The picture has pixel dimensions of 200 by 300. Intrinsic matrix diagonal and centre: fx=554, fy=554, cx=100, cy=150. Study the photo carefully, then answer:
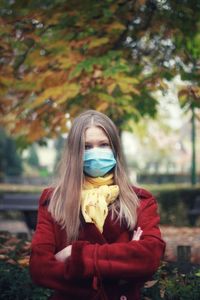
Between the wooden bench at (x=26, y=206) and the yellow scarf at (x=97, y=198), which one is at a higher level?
the yellow scarf at (x=97, y=198)

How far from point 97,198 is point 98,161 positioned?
0.65ft

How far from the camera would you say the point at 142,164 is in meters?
77.7

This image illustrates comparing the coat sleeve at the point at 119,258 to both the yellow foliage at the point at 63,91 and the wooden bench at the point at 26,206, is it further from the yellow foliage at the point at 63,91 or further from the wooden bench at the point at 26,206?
the wooden bench at the point at 26,206

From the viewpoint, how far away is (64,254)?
2824mm

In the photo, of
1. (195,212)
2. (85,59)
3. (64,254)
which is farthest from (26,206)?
(64,254)

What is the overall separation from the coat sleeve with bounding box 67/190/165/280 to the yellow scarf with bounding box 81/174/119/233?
16 centimetres

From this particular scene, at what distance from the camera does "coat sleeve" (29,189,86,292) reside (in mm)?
2781

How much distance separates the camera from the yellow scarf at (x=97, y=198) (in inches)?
113

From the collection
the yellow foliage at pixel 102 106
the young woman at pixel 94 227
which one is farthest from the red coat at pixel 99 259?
the yellow foliage at pixel 102 106

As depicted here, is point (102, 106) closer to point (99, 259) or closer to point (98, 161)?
Answer: point (98, 161)

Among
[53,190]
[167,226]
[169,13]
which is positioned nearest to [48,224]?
[53,190]

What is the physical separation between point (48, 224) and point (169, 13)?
14.6 ft

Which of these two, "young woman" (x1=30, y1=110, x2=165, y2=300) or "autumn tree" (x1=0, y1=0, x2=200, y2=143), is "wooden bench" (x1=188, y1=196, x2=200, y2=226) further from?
"young woman" (x1=30, y1=110, x2=165, y2=300)

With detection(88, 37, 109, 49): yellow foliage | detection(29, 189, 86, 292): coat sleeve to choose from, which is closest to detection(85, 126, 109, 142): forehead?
detection(29, 189, 86, 292): coat sleeve
